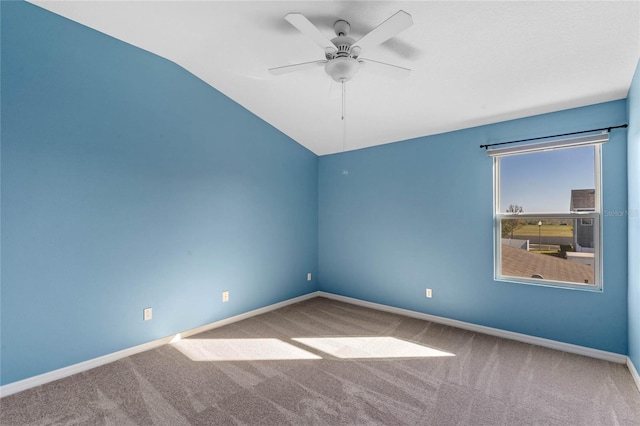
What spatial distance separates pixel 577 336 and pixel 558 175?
1.58m

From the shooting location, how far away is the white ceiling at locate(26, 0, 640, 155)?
1.92 m

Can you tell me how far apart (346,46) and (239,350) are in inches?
112

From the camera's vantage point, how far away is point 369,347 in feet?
9.58

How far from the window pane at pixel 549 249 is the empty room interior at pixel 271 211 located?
0.02 metres

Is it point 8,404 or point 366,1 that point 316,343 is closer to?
point 8,404

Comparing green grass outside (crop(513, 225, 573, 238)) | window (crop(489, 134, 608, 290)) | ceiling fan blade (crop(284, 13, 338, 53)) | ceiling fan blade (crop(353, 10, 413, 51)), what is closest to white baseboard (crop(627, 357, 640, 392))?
window (crop(489, 134, 608, 290))

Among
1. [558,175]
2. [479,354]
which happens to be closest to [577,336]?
[479,354]

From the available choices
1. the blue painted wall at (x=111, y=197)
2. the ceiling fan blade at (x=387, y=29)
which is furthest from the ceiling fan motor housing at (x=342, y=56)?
the blue painted wall at (x=111, y=197)

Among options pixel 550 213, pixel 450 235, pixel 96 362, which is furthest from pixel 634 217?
pixel 96 362

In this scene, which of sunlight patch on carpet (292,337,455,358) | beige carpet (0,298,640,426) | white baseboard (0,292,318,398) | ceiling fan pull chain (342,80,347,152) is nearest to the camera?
beige carpet (0,298,640,426)

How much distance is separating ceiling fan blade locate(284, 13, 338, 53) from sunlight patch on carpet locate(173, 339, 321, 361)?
8.58 feet

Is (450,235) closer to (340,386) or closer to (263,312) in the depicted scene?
(340,386)

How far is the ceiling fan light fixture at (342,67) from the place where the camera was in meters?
2.04

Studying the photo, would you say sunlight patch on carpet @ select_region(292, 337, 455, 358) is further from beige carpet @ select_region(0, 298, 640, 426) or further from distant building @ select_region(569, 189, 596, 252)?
distant building @ select_region(569, 189, 596, 252)
